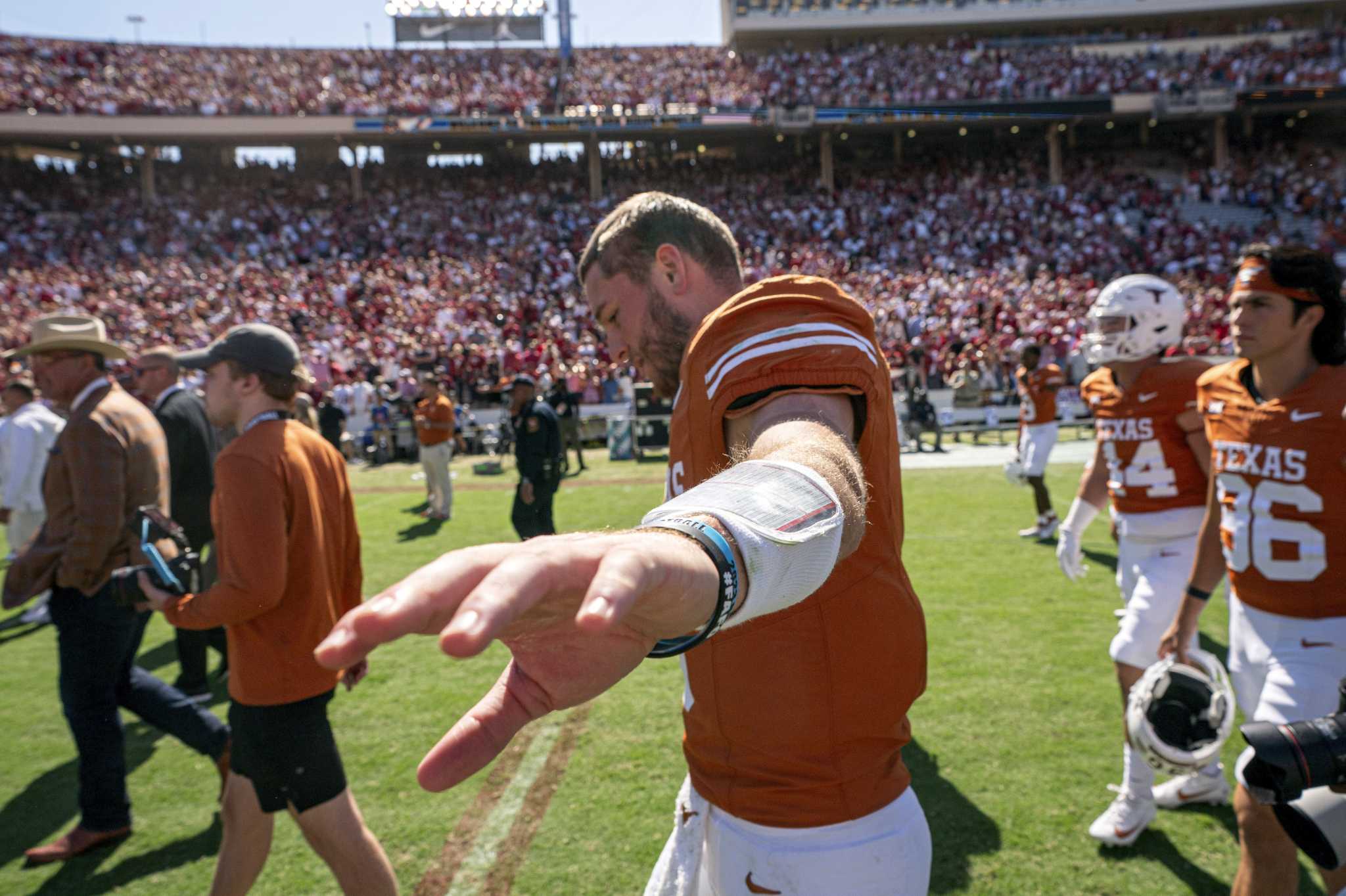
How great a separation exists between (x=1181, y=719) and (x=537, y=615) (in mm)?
3325

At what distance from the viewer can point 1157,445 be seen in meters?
4.27

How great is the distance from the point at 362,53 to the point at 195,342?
21432 millimetres

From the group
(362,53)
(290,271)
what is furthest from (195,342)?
(362,53)

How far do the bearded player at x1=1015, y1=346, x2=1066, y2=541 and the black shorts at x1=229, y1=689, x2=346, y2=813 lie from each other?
8022 mm

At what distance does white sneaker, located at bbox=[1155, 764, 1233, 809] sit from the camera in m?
3.96

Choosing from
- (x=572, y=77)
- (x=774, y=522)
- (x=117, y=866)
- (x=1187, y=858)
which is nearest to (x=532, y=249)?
(x=572, y=77)

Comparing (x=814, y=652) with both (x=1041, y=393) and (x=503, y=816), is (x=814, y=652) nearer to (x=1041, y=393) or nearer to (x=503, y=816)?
(x=503, y=816)

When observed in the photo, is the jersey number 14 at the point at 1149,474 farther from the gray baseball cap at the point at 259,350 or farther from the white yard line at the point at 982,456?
the white yard line at the point at 982,456

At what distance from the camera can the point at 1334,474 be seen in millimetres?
2916

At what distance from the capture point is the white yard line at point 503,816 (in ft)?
11.6

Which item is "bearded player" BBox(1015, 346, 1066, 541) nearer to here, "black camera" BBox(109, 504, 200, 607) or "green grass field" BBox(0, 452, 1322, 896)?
"green grass field" BBox(0, 452, 1322, 896)

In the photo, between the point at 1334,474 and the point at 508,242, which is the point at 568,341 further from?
the point at 1334,474

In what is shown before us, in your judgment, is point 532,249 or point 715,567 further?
point 532,249

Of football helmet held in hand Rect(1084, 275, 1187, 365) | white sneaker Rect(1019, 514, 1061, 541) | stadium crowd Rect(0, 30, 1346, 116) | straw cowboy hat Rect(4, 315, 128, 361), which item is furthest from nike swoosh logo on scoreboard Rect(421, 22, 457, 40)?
football helmet held in hand Rect(1084, 275, 1187, 365)
